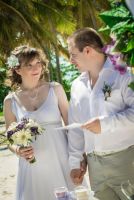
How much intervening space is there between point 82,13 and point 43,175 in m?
21.8

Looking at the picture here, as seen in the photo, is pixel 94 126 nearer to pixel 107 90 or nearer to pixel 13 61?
pixel 107 90

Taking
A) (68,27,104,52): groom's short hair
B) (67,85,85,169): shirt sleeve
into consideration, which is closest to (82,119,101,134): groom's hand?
(67,85,85,169): shirt sleeve

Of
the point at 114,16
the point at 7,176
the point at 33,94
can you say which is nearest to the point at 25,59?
the point at 33,94

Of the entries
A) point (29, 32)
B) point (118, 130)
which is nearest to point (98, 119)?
point (118, 130)

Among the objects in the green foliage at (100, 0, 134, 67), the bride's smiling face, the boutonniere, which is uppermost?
the green foliage at (100, 0, 134, 67)

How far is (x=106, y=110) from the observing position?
3.49 meters

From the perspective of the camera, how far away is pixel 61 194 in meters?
3.06

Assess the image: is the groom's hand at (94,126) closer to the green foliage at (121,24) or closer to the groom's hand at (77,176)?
the groom's hand at (77,176)

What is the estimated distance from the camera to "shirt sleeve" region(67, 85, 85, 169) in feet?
12.5

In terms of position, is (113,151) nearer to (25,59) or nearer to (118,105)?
(118,105)

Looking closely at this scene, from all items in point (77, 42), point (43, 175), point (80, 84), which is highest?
point (77, 42)

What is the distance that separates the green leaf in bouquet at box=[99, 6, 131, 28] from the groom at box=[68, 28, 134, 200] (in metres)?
1.33

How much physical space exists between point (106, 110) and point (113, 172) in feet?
1.43

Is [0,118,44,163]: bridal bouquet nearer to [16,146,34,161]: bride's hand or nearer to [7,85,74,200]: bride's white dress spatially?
[16,146,34,161]: bride's hand
